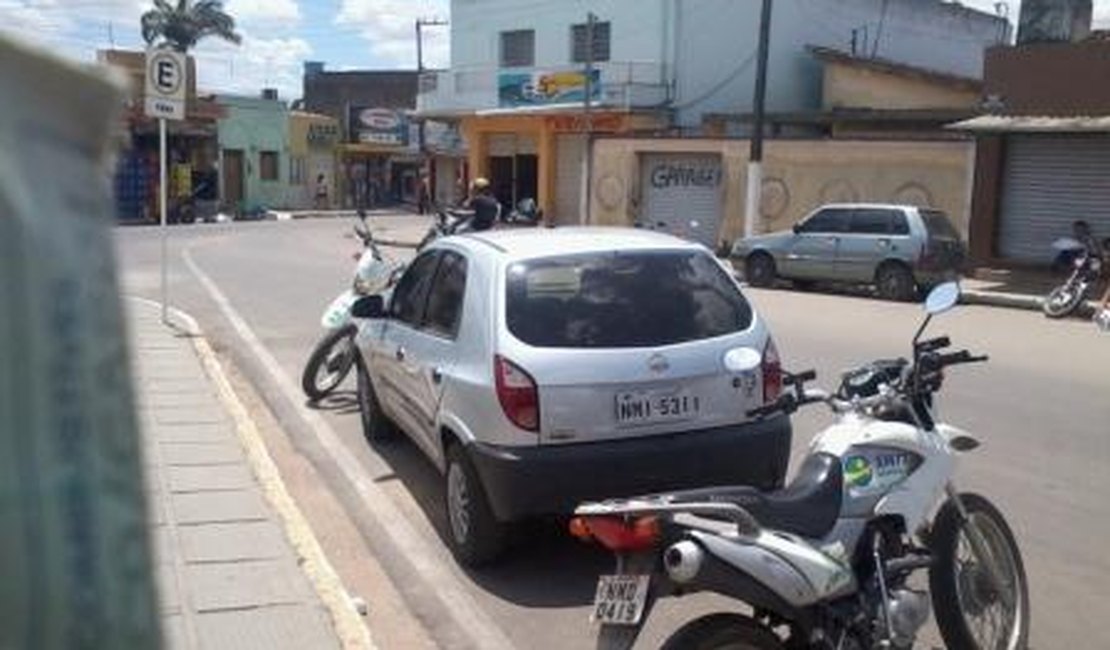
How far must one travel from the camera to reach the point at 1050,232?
2394 centimetres

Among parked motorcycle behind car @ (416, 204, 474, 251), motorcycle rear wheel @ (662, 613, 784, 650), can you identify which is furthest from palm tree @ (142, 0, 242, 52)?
motorcycle rear wheel @ (662, 613, 784, 650)

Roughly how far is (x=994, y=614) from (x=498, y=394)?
2.26m

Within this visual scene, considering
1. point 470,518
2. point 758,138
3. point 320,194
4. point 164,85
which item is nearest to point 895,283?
point 758,138

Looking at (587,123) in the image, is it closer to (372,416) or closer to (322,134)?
(322,134)

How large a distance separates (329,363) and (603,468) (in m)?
5.44

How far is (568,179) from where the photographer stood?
137ft

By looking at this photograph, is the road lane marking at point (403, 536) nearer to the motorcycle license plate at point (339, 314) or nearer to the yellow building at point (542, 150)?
the motorcycle license plate at point (339, 314)

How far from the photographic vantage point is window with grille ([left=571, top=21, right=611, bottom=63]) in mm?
41344

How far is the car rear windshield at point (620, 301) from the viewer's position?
19.9 ft

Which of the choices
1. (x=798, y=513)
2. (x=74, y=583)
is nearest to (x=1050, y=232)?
(x=798, y=513)

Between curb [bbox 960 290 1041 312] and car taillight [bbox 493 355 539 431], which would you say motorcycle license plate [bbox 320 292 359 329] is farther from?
curb [bbox 960 290 1041 312]

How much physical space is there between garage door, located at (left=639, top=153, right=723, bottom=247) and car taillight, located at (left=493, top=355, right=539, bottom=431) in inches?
1049

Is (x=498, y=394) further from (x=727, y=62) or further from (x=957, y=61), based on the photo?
(x=957, y=61)

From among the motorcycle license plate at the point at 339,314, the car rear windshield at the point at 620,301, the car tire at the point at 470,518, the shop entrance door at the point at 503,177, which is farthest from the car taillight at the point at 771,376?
the shop entrance door at the point at 503,177
